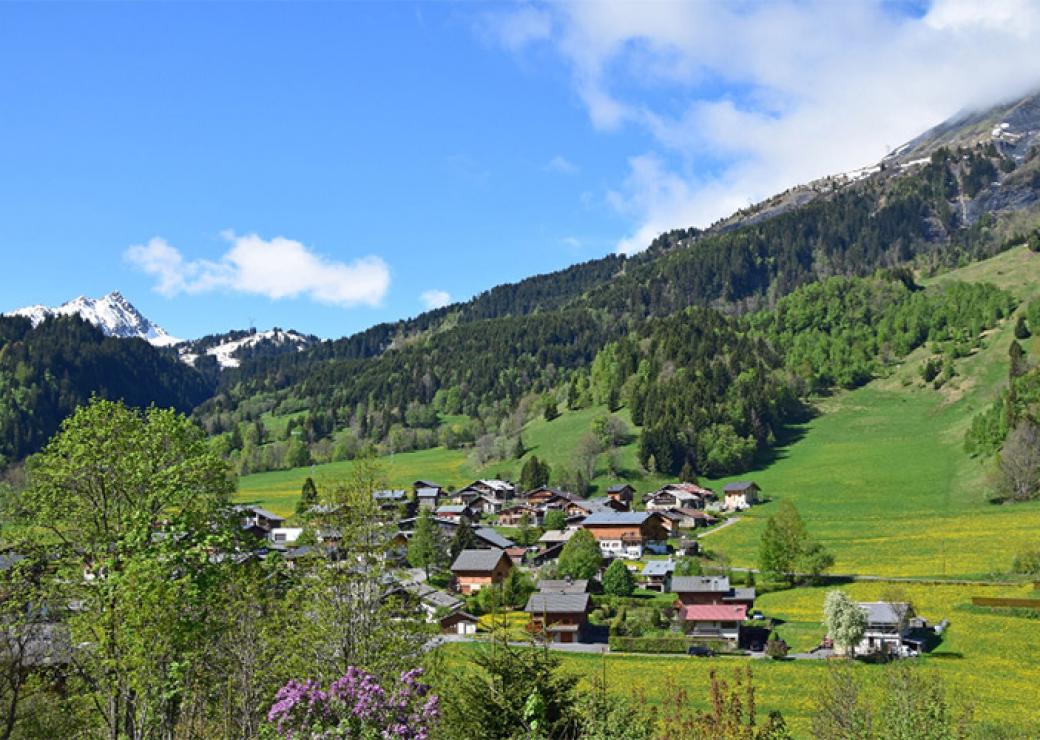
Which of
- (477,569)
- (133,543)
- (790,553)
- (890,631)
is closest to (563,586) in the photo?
(477,569)

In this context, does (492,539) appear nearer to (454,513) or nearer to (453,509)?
(454,513)

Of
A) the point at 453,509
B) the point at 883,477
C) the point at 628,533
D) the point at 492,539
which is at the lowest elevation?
the point at 628,533

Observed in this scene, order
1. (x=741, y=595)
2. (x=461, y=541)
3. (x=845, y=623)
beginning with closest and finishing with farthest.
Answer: (x=845, y=623) < (x=741, y=595) < (x=461, y=541)

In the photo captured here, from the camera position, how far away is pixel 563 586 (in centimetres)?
7700

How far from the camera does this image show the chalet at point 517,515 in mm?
123312

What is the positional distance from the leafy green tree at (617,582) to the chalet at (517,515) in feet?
134

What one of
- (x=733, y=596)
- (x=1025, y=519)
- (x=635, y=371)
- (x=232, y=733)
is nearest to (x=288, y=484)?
(x=635, y=371)

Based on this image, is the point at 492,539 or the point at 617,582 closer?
the point at 617,582

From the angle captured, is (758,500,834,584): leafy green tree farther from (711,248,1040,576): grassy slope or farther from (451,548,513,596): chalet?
(451,548,513,596): chalet

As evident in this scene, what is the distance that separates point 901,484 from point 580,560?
6742 cm

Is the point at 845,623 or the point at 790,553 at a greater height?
the point at 790,553

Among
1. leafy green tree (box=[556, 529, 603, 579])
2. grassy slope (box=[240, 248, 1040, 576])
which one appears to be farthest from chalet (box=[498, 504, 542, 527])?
leafy green tree (box=[556, 529, 603, 579])

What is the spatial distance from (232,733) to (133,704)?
364 cm

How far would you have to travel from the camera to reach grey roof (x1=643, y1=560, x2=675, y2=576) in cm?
8594
